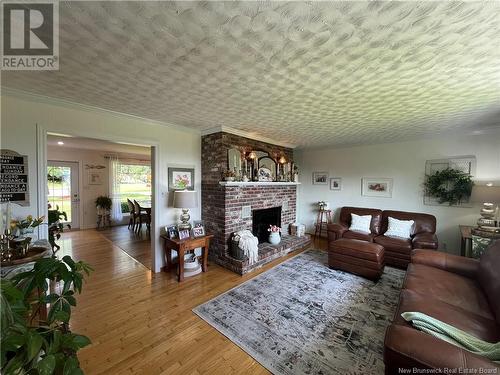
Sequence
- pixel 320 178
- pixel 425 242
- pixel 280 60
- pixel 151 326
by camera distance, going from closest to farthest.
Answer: pixel 280 60
pixel 151 326
pixel 425 242
pixel 320 178

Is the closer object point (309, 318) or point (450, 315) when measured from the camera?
point (450, 315)

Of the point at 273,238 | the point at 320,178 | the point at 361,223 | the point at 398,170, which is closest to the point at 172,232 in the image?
the point at 273,238

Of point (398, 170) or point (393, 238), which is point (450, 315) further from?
point (398, 170)

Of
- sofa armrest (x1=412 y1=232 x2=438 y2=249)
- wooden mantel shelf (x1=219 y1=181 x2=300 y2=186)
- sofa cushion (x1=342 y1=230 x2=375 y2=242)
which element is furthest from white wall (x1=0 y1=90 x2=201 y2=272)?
sofa armrest (x1=412 y1=232 x2=438 y2=249)

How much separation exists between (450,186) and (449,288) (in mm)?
2718

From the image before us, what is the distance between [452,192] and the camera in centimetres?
362

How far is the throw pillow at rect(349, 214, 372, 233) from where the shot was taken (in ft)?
13.7

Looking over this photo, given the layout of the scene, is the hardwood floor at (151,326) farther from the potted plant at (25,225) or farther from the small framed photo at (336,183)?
the small framed photo at (336,183)

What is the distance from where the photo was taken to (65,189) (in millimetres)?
5777

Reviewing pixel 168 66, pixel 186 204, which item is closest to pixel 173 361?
pixel 186 204

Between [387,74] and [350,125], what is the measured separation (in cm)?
158

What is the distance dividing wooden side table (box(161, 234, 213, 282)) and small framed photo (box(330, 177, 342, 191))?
342cm

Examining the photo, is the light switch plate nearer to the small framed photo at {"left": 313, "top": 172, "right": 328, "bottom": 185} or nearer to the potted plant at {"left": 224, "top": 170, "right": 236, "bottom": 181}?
the potted plant at {"left": 224, "top": 170, "right": 236, "bottom": 181}

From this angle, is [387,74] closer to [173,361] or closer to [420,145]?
[173,361]
